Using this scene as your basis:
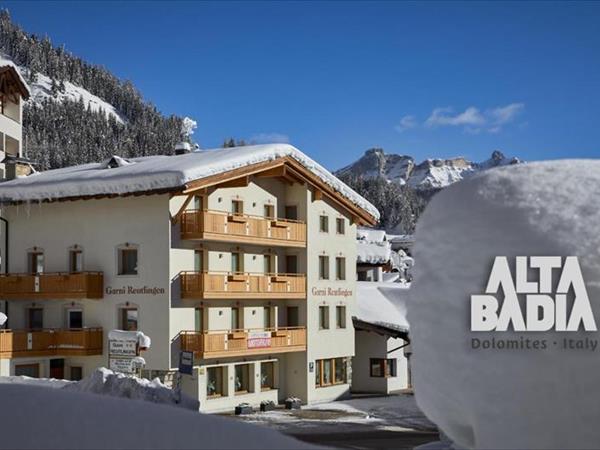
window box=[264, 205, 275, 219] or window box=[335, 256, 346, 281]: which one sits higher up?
window box=[264, 205, 275, 219]

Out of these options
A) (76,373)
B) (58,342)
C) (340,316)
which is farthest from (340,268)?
(58,342)

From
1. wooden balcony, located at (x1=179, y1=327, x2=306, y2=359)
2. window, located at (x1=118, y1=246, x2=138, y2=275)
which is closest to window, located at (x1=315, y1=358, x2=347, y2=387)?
wooden balcony, located at (x1=179, y1=327, x2=306, y2=359)

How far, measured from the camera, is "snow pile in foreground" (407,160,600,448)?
11.2 meters

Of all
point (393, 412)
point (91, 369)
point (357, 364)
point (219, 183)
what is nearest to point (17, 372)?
point (91, 369)

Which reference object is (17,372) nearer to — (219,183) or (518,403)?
(219,183)

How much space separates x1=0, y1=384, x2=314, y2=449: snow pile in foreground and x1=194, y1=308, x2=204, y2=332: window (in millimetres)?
20045

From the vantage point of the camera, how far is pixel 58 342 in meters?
34.2

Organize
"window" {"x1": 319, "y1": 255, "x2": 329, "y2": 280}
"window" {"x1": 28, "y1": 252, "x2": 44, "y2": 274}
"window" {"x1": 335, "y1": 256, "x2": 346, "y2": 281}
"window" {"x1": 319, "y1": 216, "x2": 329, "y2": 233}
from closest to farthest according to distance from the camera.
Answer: "window" {"x1": 28, "y1": 252, "x2": 44, "y2": 274} → "window" {"x1": 319, "y1": 255, "x2": 329, "y2": 280} → "window" {"x1": 319, "y1": 216, "x2": 329, "y2": 233} → "window" {"x1": 335, "y1": 256, "x2": 346, "y2": 281}

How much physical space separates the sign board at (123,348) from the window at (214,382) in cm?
726

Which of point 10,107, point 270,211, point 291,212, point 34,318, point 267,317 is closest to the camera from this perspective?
point 34,318

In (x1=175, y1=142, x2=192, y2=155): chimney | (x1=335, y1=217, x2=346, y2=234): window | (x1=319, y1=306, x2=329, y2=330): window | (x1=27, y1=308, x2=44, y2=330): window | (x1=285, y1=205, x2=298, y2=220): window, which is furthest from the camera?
(x1=335, y1=217, x2=346, y2=234): window

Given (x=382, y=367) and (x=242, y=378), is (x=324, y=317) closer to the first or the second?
(x=382, y=367)

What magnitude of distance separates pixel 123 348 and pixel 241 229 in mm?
9318

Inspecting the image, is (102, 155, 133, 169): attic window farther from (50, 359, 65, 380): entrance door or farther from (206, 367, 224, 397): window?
(206, 367, 224, 397): window
